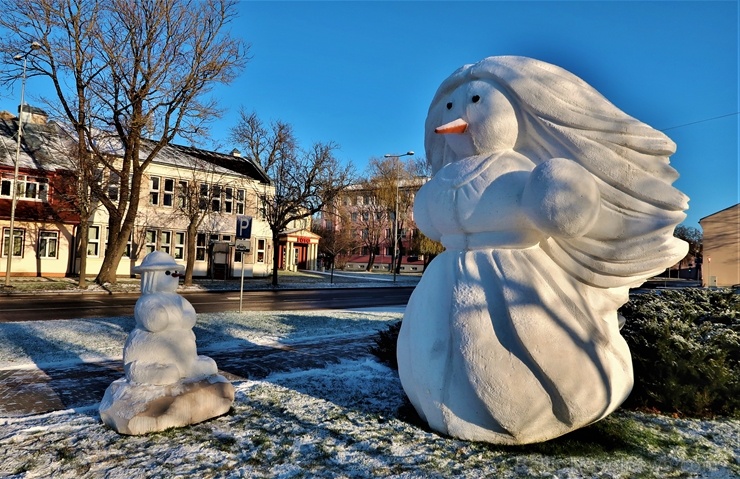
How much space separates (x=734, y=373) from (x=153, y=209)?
29.8m

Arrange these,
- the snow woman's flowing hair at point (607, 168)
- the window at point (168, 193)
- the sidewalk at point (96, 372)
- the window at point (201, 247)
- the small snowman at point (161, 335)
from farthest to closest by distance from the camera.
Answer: the window at point (201, 247) < the window at point (168, 193) < the sidewalk at point (96, 372) < the small snowman at point (161, 335) < the snow woman's flowing hair at point (607, 168)

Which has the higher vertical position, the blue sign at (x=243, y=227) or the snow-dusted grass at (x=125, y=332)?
the blue sign at (x=243, y=227)

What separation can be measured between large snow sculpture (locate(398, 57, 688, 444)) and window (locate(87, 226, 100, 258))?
1133 inches

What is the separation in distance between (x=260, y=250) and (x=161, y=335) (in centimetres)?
2993

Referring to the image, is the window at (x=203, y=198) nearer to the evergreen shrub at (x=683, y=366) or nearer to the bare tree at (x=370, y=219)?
the bare tree at (x=370, y=219)

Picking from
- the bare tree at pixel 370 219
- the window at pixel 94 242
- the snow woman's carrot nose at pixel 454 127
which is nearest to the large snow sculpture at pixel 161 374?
the snow woman's carrot nose at pixel 454 127

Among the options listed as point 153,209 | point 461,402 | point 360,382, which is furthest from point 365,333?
point 153,209

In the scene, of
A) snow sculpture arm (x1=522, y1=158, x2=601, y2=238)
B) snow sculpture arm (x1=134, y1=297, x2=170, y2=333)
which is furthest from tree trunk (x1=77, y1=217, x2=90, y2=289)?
snow sculpture arm (x1=522, y1=158, x2=601, y2=238)

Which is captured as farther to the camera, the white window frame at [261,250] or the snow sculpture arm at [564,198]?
the white window frame at [261,250]

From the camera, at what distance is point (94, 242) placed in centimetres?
2805

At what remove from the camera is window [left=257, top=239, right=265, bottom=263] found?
111 ft

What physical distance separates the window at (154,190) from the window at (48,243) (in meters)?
5.31

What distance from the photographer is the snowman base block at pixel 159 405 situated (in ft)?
13.9

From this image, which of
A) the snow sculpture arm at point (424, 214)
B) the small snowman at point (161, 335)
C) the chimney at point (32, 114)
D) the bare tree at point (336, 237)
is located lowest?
the small snowman at point (161, 335)
